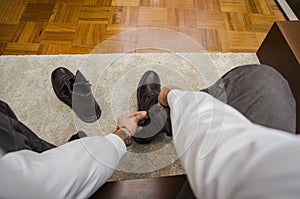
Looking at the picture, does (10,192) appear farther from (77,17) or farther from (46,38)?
(77,17)

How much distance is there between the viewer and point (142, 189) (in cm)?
64

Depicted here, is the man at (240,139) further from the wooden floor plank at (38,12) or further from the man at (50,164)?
the wooden floor plank at (38,12)

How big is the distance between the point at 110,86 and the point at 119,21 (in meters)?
0.40

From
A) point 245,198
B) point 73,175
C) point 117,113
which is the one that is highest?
point 245,198

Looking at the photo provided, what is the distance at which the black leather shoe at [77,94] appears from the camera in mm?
897

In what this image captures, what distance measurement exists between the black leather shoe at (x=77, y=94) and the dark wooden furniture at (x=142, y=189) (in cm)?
32

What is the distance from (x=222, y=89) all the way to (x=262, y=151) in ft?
1.26

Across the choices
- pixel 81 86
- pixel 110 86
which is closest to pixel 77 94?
pixel 81 86

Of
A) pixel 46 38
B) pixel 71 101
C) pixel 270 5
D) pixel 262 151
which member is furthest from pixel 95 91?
pixel 270 5

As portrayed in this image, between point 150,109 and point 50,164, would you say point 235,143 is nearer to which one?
point 50,164

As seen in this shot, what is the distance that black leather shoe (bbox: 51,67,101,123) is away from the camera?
897 mm

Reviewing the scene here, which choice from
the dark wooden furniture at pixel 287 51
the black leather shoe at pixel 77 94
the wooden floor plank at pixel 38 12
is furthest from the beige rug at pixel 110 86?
the wooden floor plank at pixel 38 12

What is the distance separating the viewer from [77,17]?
126 cm

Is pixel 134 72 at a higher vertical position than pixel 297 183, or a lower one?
lower
